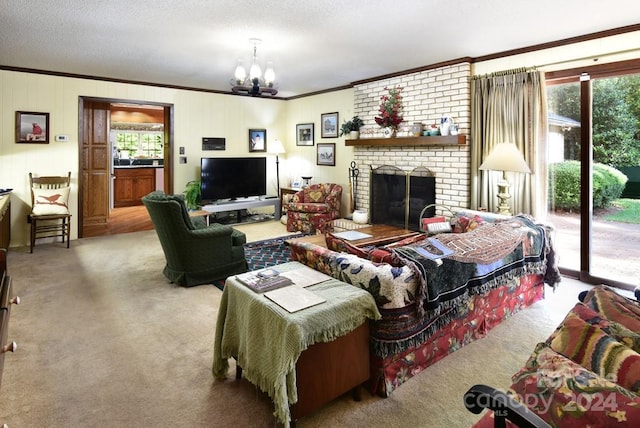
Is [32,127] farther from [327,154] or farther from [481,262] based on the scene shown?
[481,262]

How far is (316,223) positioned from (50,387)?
4.48 m

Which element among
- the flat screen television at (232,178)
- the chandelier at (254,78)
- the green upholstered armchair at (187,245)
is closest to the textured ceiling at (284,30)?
the chandelier at (254,78)

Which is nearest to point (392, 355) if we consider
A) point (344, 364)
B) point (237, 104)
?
point (344, 364)

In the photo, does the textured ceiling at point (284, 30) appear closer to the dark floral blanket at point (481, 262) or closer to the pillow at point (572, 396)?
the dark floral blanket at point (481, 262)

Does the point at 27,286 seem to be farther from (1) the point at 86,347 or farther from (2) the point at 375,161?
(2) the point at 375,161

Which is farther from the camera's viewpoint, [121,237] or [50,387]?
[121,237]

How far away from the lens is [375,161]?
609cm

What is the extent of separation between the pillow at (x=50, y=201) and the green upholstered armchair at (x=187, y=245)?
7.63ft

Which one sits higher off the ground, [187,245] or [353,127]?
[353,127]

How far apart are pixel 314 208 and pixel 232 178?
70.8 inches

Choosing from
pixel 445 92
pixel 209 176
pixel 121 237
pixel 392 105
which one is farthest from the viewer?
pixel 209 176

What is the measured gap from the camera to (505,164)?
151 inches

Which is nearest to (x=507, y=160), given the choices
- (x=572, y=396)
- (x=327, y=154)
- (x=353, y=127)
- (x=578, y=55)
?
(x=578, y=55)

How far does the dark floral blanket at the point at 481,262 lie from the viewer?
221 cm
